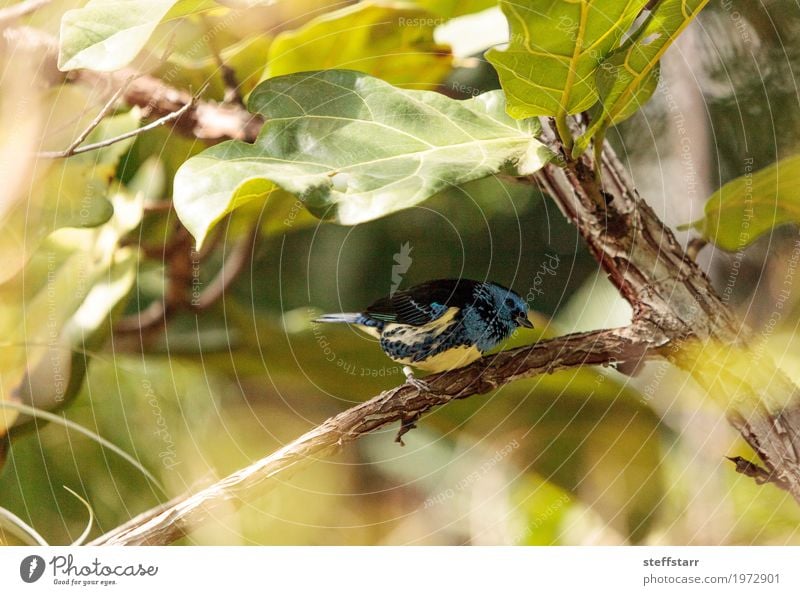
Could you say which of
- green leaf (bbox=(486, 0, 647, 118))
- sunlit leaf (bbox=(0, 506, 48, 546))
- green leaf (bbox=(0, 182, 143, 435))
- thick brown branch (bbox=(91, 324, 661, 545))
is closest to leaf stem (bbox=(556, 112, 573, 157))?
green leaf (bbox=(486, 0, 647, 118))

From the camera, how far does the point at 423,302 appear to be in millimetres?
379

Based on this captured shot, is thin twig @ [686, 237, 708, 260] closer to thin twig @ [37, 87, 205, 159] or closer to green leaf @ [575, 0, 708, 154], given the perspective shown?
green leaf @ [575, 0, 708, 154]

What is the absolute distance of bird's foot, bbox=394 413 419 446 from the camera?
1.31 feet

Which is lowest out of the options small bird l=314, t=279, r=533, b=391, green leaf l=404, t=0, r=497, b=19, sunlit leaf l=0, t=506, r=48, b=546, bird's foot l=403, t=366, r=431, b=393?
sunlit leaf l=0, t=506, r=48, b=546

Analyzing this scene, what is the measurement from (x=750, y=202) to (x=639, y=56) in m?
0.14

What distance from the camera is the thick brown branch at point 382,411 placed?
1.28 ft

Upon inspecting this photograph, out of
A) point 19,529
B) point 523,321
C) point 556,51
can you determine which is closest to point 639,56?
point 556,51

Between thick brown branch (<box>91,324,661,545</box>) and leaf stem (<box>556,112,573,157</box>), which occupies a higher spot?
leaf stem (<box>556,112,573,157</box>)

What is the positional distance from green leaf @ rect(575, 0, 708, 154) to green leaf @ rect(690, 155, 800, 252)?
11 cm

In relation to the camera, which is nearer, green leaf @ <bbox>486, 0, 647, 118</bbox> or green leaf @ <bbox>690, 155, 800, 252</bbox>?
green leaf @ <bbox>486, 0, 647, 118</bbox>

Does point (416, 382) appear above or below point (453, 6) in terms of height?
below

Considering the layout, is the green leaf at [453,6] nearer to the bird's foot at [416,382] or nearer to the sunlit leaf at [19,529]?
the bird's foot at [416,382]

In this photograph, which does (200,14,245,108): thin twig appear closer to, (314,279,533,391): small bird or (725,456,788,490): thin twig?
(314,279,533,391): small bird

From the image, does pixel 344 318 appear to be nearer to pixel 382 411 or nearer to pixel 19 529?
pixel 382 411
